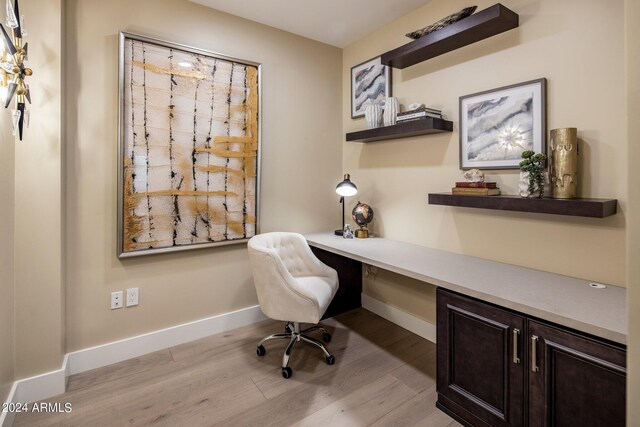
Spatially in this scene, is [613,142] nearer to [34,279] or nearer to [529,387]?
[529,387]

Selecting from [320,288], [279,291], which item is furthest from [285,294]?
[320,288]

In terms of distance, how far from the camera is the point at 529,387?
53.3 inches

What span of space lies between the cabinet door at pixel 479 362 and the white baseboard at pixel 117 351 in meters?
1.64

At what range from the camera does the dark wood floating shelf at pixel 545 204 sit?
4.82 feet

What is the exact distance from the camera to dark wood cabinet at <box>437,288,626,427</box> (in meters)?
1.15

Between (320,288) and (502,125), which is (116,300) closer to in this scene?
(320,288)

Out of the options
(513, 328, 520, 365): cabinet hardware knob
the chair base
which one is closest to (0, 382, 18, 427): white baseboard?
the chair base

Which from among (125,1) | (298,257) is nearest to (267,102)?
(125,1)

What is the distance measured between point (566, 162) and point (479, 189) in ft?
1.45

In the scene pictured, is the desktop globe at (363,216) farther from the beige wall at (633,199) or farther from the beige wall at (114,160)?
the beige wall at (633,199)

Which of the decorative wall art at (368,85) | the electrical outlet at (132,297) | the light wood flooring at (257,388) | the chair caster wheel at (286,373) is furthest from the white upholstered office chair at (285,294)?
the decorative wall art at (368,85)

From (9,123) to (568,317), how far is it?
8.69 ft

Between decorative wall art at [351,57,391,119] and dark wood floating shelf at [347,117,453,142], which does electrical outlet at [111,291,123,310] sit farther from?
decorative wall art at [351,57,391,119]

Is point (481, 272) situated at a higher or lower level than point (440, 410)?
higher
